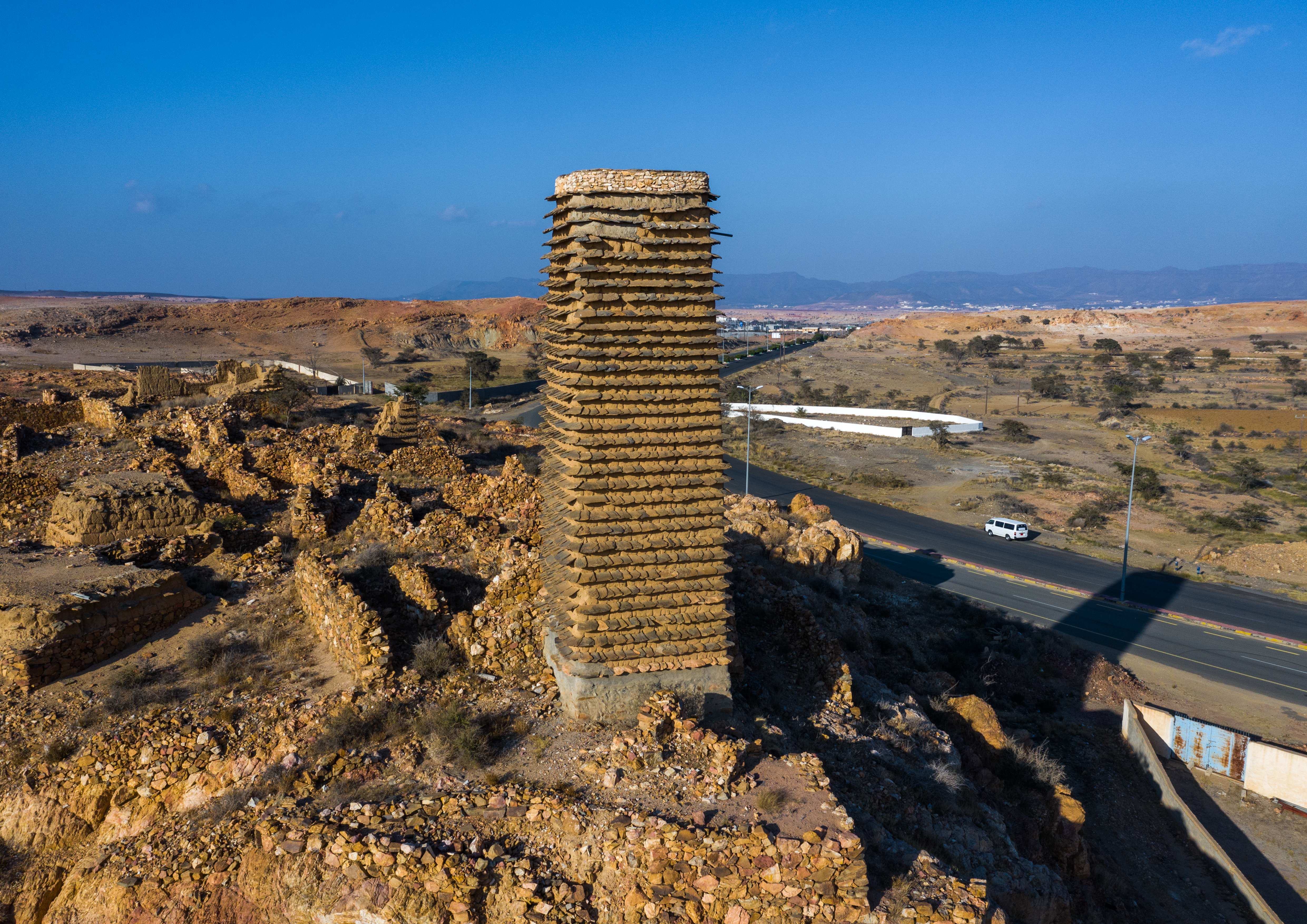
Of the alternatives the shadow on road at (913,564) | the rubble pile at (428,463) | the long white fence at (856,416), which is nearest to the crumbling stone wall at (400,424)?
the rubble pile at (428,463)

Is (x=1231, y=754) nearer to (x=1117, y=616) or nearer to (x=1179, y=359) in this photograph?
(x=1117, y=616)

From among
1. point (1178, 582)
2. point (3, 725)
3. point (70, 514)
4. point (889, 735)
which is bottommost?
point (1178, 582)

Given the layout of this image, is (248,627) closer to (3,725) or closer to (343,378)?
(3,725)

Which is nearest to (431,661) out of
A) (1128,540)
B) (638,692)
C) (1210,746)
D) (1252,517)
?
(638,692)

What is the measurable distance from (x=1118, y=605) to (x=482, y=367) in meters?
63.4

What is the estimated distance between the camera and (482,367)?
80312 mm

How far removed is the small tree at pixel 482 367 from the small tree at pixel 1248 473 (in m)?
59.1

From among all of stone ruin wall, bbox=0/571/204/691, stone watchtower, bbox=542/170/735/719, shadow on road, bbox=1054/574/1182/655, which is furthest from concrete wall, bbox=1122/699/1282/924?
stone ruin wall, bbox=0/571/204/691

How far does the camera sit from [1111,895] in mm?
13867

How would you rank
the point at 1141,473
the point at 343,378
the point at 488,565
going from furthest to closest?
the point at 343,378, the point at 1141,473, the point at 488,565

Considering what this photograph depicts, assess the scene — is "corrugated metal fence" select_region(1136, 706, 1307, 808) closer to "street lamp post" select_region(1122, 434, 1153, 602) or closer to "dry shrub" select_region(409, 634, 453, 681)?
"street lamp post" select_region(1122, 434, 1153, 602)

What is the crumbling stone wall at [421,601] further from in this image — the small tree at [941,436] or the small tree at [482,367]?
the small tree at [482,367]

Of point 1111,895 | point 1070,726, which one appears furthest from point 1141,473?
point 1111,895

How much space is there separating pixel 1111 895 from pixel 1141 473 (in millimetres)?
39407
